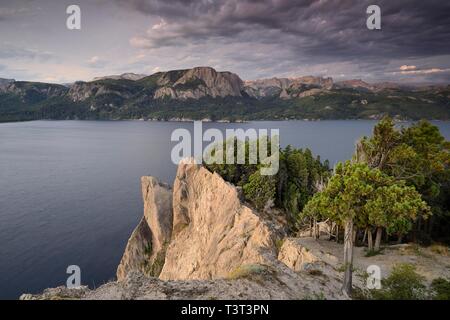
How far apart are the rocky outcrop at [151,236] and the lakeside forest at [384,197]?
50.7ft

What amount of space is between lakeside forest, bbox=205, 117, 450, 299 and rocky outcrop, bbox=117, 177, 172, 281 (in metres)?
15.4

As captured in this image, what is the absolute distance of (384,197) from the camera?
1947cm

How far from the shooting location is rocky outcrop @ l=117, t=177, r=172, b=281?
6097 centimetres

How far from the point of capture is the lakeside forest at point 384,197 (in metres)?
19.1

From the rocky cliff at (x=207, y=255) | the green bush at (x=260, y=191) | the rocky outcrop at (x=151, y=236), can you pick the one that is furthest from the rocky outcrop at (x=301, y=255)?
the rocky outcrop at (x=151, y=236)

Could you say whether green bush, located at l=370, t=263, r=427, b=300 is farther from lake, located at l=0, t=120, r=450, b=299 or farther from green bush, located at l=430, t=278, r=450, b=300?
lake, located at l=0, t=120, r=450, b=299

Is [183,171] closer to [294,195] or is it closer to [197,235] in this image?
[197,235]

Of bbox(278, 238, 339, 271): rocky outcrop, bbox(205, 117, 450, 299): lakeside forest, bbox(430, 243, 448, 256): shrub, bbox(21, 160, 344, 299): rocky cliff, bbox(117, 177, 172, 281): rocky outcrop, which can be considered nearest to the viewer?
bbox(21, 160, 344, 299): rocky cliff

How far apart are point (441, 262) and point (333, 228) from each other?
12.1 m

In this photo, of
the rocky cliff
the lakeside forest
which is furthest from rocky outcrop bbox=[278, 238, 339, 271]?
the lakeside forest

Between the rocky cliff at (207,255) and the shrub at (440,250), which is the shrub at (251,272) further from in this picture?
the shrub at (440,250)

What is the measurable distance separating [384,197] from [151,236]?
53.8m
